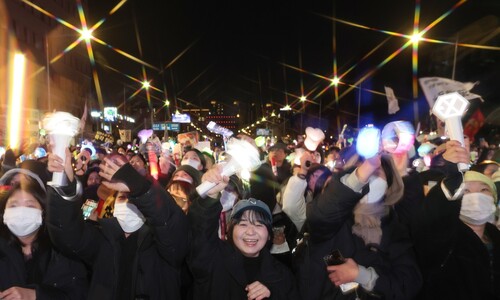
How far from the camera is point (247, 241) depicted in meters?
3.84

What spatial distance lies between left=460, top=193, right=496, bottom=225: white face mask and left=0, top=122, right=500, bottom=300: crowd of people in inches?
0.4

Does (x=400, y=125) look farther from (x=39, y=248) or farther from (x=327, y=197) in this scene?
(x=39, y=248)

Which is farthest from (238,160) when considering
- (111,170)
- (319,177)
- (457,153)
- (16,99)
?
(16,99)

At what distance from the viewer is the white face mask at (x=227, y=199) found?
5.43 metres

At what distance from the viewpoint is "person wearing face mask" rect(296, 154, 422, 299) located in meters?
3.15

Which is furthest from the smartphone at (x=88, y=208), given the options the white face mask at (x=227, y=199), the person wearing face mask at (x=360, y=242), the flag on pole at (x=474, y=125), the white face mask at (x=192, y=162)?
the flag on pole at (x=474, y=125)

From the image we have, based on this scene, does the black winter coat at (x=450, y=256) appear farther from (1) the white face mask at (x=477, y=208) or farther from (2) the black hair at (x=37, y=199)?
(2) the black hair at (x=37, y=199)

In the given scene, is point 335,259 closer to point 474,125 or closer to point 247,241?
point 247,241

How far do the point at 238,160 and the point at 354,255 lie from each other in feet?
3.91

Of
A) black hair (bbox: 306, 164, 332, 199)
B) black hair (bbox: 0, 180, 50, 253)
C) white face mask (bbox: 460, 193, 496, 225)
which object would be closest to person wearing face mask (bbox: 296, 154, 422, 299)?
white face mask (bbox: 460, 193, 496, 225)

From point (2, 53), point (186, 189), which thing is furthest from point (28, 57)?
point (186, 189)

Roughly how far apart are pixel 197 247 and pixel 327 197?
115 centimetres

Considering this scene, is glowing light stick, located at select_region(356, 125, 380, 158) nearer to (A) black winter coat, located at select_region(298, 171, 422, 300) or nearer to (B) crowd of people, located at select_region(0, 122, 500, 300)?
(B) crowd of people, located at select_region(0, 122, 500, 300)

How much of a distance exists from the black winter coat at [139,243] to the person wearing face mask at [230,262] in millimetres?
140
